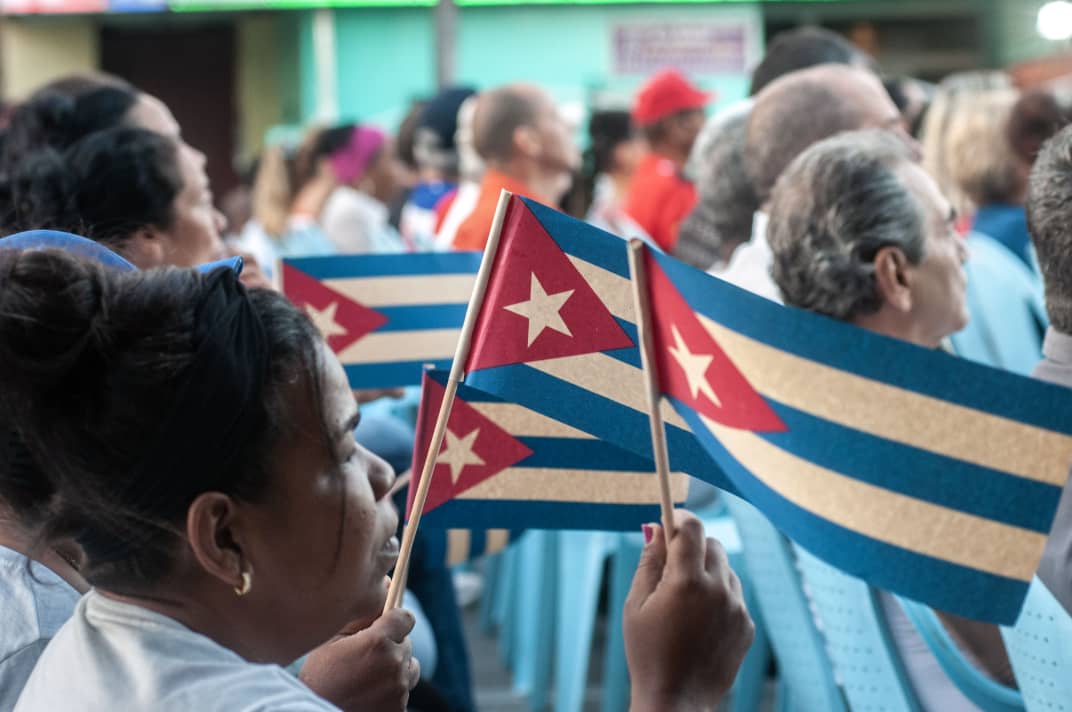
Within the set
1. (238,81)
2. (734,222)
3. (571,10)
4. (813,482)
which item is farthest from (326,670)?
(238,81)

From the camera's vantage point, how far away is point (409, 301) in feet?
10.3

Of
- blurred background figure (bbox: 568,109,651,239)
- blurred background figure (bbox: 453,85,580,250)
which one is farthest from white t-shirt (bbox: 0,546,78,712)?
blurred background figure (bbox: 568,109,651,239)

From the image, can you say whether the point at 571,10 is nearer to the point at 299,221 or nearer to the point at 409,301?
the point at 299,221

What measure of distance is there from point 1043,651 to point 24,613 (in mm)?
1234

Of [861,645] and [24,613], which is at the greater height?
[24,613]

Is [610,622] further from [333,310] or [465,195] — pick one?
[465,195]

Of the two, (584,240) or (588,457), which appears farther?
(588,457)

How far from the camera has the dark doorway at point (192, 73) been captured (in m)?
18.6

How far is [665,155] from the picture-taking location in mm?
6340

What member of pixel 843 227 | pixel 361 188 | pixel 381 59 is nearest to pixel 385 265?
pixel 843 227

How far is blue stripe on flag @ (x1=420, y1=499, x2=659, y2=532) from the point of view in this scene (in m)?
2.08

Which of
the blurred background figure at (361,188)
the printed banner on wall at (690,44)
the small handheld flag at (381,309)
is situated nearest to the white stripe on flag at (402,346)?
the small handheld flag at (381,309)

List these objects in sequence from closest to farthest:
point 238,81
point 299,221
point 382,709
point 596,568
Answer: point 382,709 < point 596,568 < point 299,221 < point 238,81

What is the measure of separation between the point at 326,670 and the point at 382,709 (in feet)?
0.24
